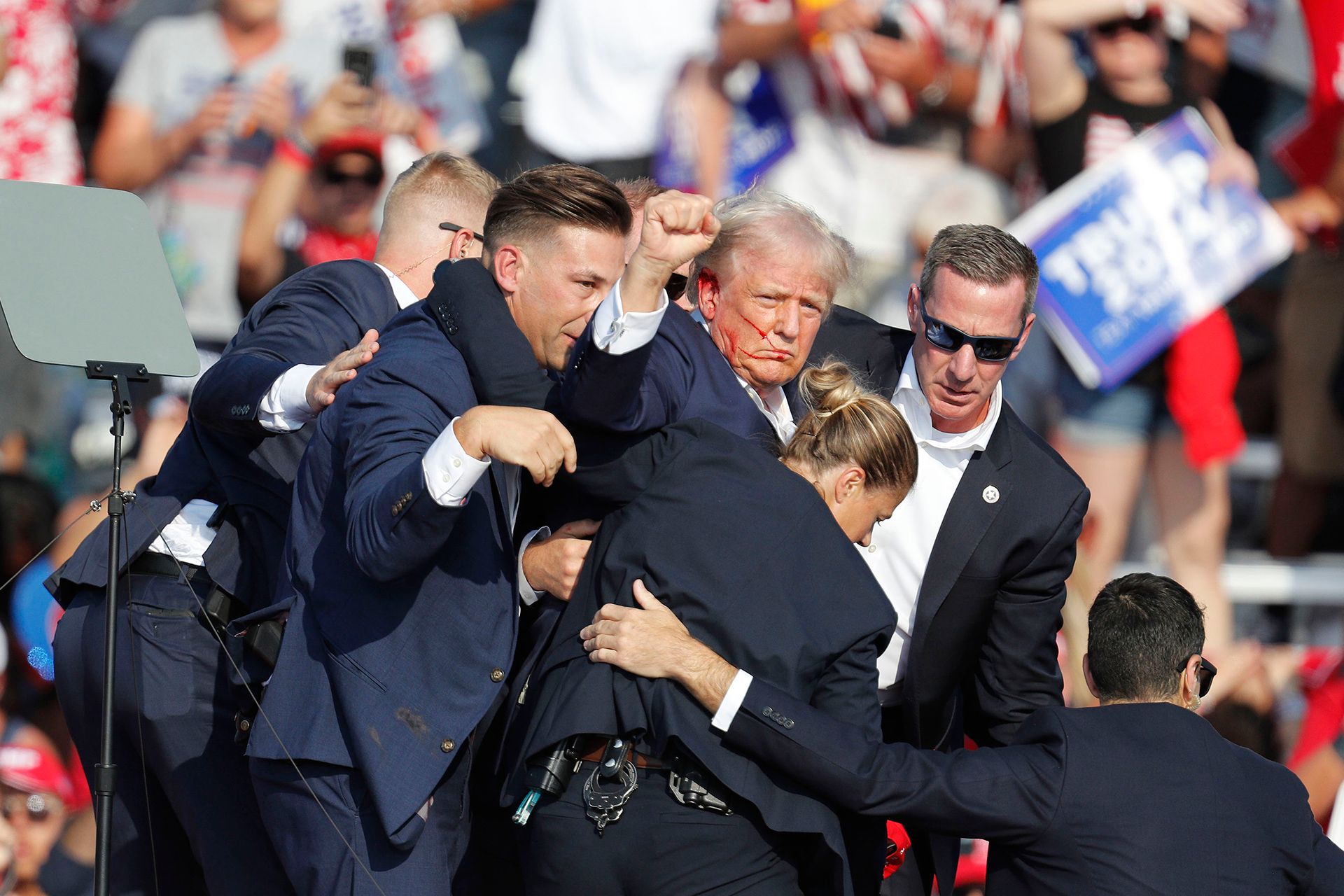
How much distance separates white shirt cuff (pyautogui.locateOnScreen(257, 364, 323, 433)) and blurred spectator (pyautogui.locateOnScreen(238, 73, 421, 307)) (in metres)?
3.03

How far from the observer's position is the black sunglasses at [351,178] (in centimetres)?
583

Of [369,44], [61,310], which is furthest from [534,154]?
[61,310]

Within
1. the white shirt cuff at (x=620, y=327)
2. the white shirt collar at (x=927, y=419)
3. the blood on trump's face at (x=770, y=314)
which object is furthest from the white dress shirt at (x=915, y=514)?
the white shirt cuff at (x=620, y=327)

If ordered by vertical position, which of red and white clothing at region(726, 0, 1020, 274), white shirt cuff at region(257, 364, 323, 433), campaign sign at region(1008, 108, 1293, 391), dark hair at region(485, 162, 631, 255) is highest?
dark hair at region(485, 162, 631, 255)

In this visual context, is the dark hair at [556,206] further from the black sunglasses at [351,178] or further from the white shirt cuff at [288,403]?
the black sunglasses at [351,178]

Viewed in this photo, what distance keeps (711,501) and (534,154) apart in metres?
3.82

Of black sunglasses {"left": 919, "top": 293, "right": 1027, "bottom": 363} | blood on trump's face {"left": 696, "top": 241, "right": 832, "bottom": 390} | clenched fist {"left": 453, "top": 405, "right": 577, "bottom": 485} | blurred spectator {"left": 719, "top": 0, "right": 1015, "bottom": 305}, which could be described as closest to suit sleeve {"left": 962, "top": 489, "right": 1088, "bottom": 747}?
black sunglasses {"left": 919, "top": 293, "right": 1027, "bottom": 363}

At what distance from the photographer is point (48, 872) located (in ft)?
17.3

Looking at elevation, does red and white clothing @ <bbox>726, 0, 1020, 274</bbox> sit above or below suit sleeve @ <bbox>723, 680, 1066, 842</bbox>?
below

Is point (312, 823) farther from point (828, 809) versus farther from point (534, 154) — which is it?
point (534, 154)

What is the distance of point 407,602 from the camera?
253cm

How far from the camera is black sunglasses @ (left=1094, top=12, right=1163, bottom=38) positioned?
20.1 feet

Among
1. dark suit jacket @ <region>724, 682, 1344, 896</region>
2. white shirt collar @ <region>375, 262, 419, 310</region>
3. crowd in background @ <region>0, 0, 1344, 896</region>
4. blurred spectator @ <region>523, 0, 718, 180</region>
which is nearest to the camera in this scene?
dark suit jacket @ <region>724, 682, 1344, 896</region>

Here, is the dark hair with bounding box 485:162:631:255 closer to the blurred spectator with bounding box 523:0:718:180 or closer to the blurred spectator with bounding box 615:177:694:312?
the blurred spectator with bounding box 615:177:694:312
